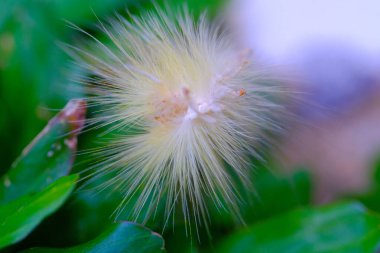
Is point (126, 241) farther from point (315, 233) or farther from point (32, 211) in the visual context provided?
point (315, 233)

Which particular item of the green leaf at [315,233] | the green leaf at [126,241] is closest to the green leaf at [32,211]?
the green leaf at [126,241]

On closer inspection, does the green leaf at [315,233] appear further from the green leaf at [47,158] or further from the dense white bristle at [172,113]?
the green leaf at [47,158]

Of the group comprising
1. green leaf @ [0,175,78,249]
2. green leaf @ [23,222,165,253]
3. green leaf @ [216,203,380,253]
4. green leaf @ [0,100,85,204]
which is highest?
green leaf @ [0,100,85,204]

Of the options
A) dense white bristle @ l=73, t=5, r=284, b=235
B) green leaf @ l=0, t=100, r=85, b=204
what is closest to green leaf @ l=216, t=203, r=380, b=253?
dense white bristle @ l=73, t=5, r=284, b=235

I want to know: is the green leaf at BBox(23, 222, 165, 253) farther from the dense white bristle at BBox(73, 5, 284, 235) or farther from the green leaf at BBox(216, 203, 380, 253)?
the green leaf at BBox(216, 203, 380, 253)

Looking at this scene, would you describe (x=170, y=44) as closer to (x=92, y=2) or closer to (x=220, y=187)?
(x=220, y=187)

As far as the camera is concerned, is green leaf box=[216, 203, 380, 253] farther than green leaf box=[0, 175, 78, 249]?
Yes

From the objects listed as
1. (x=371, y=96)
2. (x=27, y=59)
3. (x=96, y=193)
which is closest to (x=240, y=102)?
(x=96, y=193)
